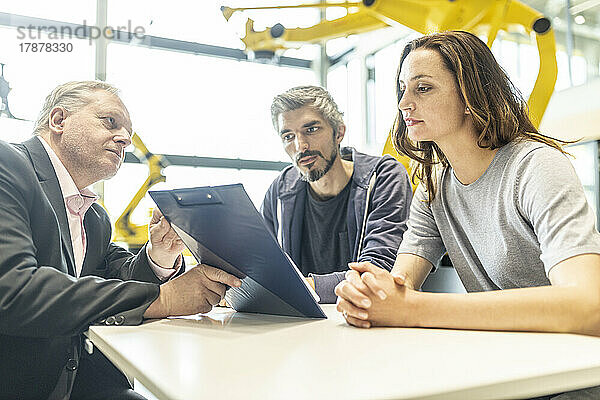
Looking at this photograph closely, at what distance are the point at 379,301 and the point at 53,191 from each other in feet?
2.77

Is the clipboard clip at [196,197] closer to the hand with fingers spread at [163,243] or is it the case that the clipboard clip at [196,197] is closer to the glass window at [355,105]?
the hand with fingers spread at [163,243]

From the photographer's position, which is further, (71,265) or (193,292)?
(71,265)

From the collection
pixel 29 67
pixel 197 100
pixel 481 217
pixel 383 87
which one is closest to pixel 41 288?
pixel 481 217

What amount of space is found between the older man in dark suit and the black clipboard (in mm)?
70

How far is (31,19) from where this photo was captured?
6602 millimetres

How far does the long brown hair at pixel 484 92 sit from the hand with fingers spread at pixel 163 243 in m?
0.69

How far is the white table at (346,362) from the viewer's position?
57cm

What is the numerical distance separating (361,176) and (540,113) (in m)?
1.25

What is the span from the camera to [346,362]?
0.69m

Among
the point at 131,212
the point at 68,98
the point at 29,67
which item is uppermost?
the point at 29,67

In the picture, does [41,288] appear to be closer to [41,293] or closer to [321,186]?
[41,293]

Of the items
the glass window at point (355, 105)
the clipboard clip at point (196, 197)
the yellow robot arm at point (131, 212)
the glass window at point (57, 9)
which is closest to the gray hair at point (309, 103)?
the clipboard clip at point (196, 197)

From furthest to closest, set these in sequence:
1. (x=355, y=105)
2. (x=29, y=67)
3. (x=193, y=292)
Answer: (x=355, y=105) < (x=29, y=67) < (x=193, y=292)

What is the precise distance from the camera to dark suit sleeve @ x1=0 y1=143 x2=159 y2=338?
0.98 metres
